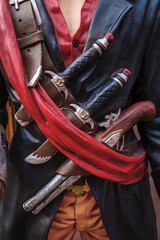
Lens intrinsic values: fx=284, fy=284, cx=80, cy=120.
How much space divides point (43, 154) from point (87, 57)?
0.97ft

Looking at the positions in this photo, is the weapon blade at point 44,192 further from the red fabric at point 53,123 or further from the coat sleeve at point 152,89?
the coat sleeve at point 152,89

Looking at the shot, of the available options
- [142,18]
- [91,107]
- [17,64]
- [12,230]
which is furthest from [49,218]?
[142,18]

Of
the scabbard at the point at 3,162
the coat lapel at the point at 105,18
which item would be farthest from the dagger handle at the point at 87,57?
the scabbard at the point at 3,162

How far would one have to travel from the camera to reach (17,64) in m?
0.70

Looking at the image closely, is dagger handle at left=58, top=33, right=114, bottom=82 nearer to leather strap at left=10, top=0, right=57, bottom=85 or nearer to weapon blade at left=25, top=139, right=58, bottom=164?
leather strap at left=10, top=0, right=57, bottom=85

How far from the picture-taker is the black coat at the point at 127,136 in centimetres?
78

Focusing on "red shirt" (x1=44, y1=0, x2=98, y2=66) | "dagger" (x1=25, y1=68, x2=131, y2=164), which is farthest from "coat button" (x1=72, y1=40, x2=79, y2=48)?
"dagger" (x1=25, y1=68, x2=131, y2=164)

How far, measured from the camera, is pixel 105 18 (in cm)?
77

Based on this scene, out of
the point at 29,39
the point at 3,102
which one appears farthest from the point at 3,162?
the point at 29,39

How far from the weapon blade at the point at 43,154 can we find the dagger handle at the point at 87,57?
19cm

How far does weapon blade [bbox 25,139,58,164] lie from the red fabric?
0.15ft

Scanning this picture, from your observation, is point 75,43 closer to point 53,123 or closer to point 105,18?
point 105,18

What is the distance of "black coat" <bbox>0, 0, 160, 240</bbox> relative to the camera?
777mm

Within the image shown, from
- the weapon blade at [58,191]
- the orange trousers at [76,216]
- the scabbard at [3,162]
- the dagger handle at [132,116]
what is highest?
the scabbard at [3,162]
